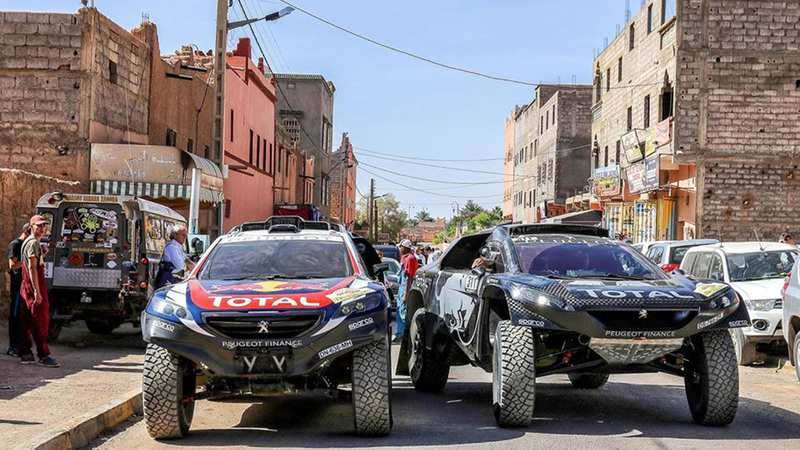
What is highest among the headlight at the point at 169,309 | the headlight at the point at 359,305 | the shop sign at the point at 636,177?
the shop sign at the point at 636,177

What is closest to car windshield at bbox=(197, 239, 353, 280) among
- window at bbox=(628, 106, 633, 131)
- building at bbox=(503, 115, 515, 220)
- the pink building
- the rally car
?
the rally car

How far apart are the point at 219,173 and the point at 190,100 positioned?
784 cm

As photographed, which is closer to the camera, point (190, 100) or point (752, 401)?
point (752, 401)

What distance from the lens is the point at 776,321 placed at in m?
13.5

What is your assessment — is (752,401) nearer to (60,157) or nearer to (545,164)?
(60,157)

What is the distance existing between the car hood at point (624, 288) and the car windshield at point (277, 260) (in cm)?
177

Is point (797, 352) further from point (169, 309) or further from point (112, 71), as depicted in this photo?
point (112, 71)

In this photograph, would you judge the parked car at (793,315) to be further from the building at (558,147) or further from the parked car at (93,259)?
the building at (558,147)

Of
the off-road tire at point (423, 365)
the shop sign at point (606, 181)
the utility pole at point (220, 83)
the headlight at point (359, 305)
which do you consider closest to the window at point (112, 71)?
the utility pole at point (220, 83)

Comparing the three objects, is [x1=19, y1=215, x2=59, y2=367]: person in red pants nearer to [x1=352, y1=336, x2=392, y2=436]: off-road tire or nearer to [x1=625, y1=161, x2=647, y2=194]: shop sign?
[x1=352, y1=336, x2=392, y2=436]: off-road tire

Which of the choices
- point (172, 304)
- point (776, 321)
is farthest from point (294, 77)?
point (172, 304)

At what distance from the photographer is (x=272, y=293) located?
7.78 metres

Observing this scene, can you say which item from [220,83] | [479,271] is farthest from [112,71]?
[479,271]

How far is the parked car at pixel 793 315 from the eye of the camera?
37.8 feet
